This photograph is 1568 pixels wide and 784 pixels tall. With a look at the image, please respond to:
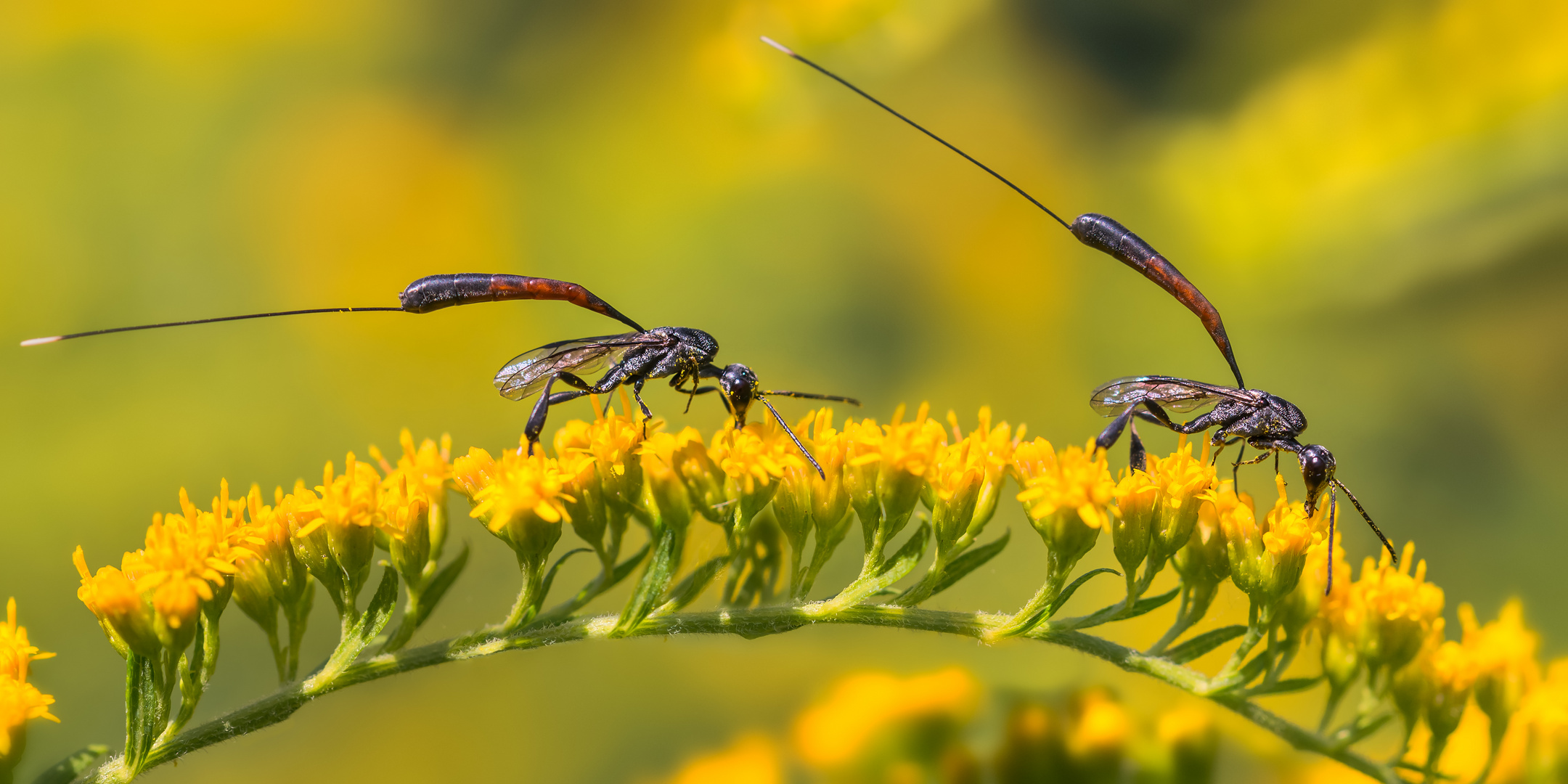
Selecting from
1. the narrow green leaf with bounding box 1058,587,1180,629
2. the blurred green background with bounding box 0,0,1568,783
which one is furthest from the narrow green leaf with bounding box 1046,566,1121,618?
the blurred green background with bounding box 0,0,1568,783

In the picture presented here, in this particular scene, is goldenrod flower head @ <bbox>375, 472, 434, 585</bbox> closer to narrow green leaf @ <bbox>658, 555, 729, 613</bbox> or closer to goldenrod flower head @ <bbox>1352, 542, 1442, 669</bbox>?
narrow green leaf @ <bbox>658, 555, 729, 613</bbox>

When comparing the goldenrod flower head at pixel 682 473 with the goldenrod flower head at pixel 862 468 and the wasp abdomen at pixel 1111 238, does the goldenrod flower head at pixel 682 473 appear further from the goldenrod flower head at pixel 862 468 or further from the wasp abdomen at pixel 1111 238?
the wasp abdomen at pixel 1111 238

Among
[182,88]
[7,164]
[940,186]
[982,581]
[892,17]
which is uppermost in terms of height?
[892,17]

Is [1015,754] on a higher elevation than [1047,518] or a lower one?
lower

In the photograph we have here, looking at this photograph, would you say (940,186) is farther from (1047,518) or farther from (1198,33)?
(1047,518)

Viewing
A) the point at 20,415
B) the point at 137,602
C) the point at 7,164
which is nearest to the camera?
the point at 137,602

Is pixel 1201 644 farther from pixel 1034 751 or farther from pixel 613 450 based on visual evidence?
pixel 613 450

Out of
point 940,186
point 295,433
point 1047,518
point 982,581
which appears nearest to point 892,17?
point 940,186
